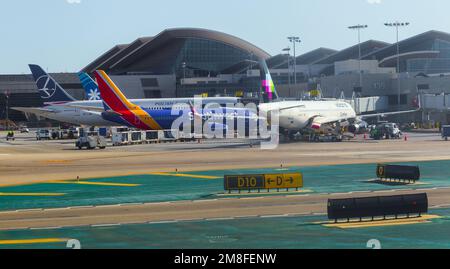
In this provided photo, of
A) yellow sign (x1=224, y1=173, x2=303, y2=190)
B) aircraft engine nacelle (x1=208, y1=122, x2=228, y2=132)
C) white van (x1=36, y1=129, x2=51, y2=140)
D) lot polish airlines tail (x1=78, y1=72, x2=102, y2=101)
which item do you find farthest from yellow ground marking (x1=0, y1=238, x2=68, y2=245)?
lot polish airlines tail (x1=78, y1=72, x2=102, y2=101)

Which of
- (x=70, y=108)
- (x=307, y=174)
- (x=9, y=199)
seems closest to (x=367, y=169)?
(x=307, y=174)

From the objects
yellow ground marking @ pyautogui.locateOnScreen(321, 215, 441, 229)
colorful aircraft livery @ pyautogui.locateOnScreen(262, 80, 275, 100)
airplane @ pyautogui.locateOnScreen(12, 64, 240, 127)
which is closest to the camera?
yellow ground marking @ pyautogui.locateOnScreen(321, 215, 441, 229)

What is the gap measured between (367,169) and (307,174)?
19.4 ft

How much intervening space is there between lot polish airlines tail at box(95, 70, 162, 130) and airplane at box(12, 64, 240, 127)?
6622mm

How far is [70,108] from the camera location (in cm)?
11662

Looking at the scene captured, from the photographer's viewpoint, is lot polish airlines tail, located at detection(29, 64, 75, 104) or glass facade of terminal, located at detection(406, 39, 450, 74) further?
glass facade of terminal, located at detection(406, 39, 450, 74)

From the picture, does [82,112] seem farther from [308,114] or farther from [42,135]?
[308,114]

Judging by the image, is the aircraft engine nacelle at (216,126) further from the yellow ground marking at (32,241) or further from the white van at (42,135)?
the yellow ground marking at (32,241)

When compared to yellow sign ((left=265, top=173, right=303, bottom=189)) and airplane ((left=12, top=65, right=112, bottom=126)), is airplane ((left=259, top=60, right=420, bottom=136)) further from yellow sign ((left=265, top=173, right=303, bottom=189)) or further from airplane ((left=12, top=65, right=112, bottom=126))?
yellow sign ((left=265, top=173, right=303, bottom=189))

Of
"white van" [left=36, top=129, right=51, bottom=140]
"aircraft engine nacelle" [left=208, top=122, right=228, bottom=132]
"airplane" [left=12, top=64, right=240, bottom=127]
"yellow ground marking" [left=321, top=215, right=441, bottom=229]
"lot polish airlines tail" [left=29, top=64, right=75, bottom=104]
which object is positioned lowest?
"yellow ground marking" [left=321, top=215, right=441, bottom=229]

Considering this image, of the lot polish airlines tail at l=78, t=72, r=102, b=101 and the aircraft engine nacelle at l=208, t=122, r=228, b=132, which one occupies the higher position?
the lot polish airlines tail at l=78, t=72, r=102, b=101

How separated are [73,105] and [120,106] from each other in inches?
567

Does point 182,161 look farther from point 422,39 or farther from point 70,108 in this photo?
point 422,39

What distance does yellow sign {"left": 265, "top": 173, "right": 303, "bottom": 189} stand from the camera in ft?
149
